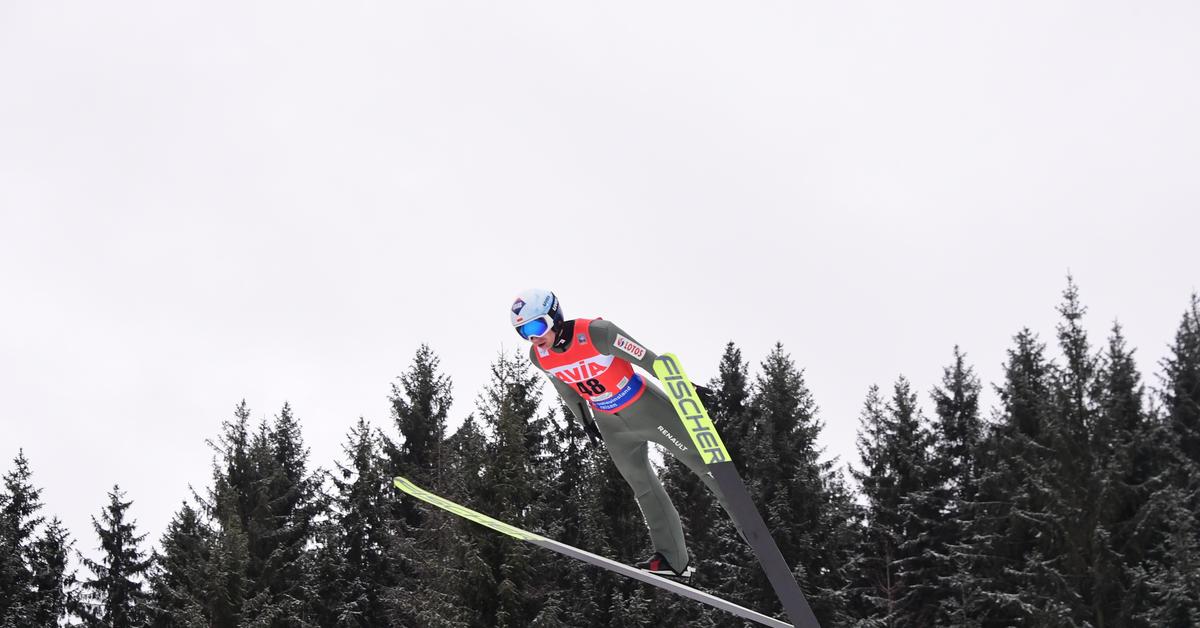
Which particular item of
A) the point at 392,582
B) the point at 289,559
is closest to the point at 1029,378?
the point at 392,582

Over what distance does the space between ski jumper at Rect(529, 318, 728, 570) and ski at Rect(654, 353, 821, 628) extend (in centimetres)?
13

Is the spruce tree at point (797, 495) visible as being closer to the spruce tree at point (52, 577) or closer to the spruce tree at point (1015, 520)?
the spruce tree at point (1015, 520)

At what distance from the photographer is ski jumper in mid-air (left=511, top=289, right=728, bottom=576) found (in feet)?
22.9

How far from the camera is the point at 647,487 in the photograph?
7.70m

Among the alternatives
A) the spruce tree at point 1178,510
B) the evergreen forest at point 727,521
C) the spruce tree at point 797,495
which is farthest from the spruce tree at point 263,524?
the spruce tree at point 1178,510

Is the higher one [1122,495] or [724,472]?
[1122,495]

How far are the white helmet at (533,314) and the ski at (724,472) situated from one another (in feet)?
2.28

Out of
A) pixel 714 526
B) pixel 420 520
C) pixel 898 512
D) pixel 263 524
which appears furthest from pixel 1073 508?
pixel 263 524

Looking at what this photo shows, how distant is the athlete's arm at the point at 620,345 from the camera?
22.6 ft

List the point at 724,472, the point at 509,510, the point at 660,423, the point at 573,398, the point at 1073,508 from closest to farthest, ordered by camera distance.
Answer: the point at 724,472 < the point at 660,423 < the point at 573,398 < the point at 509,510 < the point at 1073,508

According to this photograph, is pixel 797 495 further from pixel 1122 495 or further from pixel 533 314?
pixel 533 314

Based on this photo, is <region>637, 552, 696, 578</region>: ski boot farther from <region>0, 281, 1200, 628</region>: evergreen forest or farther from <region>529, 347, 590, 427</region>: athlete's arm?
<region>0, 281, 1200, 628</region>: evergreen forest

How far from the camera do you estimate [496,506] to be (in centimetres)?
1988

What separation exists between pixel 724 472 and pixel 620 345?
3.14 ft
